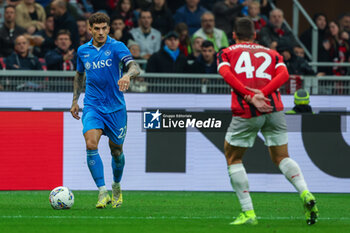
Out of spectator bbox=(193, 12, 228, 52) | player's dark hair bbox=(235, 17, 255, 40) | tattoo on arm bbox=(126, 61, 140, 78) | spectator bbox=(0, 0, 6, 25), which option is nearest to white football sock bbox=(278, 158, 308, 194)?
player's dark hair bbox=(235, 17, 255, 40)

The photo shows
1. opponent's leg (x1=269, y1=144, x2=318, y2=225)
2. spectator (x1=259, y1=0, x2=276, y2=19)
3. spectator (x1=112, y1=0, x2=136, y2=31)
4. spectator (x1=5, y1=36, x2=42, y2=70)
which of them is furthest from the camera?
spectator (x1=259, y1=0, x2=276, y2=19)

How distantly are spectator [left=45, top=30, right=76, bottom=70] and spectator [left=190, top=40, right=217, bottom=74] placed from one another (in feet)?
7.78

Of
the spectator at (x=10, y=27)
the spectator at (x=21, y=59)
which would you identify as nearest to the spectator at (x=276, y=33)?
the spectator at (x=21, y=59)

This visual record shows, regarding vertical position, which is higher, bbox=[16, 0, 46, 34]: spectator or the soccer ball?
bbox=[16, 0, 46, 34]: spectator

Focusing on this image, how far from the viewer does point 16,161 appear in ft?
40.4

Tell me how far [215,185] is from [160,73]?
3.48 metres

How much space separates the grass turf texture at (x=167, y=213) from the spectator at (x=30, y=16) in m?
5.65

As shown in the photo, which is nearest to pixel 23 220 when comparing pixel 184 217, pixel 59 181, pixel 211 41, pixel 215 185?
pixel 184 217

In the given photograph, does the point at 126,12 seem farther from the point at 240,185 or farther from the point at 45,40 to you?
the point at 240,185

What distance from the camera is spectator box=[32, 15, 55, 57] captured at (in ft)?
52.9

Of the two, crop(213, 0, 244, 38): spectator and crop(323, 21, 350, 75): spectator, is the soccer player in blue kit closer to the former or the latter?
crop(213, 0, 244, 38): spectator

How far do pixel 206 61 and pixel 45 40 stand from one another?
3324mm

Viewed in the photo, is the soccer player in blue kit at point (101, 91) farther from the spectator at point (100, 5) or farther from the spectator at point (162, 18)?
the spectator at point (100, 5)

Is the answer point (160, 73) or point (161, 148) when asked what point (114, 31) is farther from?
point (161, 148)
